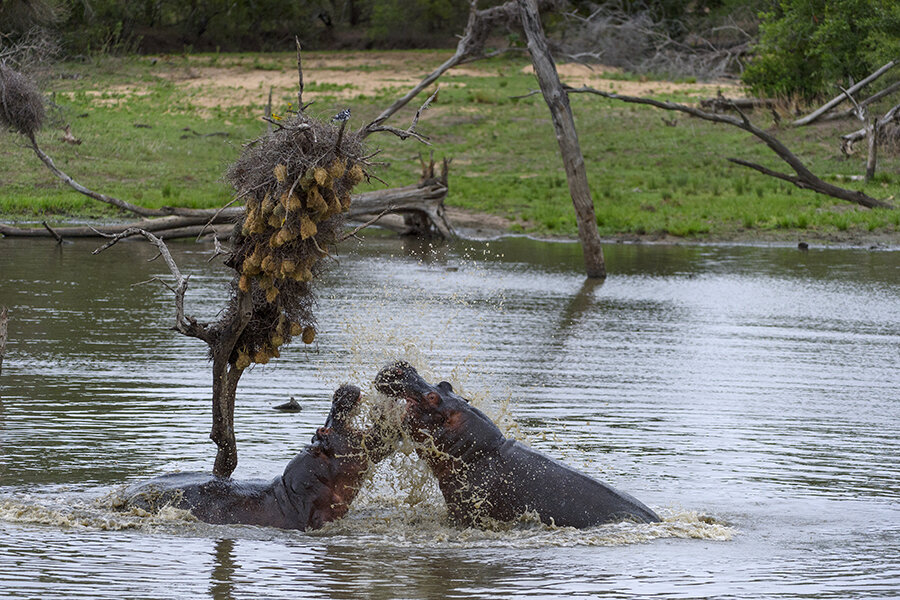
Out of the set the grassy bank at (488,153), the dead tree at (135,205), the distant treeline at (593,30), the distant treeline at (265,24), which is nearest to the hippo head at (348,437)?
the dead tree at (135,205)

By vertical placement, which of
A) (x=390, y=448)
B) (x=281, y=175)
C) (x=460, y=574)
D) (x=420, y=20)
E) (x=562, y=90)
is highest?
(x=420, y=20)

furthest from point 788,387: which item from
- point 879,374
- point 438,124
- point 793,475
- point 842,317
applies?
point 438,124

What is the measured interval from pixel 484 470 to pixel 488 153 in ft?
87.5

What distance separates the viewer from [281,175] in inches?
297

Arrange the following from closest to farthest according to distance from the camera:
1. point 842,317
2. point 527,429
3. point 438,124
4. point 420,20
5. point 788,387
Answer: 1. point 527,429
2. point 788,387
3. point 842,317
4. point 438,124
5. point 420,20

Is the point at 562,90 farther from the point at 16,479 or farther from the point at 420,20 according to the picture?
the point at 420,20

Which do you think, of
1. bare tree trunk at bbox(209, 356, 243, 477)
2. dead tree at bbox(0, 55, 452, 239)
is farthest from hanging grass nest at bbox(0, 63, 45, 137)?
bare tree trunk at bbox(209, 356, 243, 477)

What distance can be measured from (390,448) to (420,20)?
55272 millimetres

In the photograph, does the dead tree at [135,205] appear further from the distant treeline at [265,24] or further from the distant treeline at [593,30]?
the distant treeline at [265,24]

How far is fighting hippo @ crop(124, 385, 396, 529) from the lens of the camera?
8031 mm

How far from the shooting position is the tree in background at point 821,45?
34250 millimetres

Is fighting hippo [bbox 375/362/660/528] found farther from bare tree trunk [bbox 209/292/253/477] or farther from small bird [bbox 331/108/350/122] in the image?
small bird [bbox 331/108/350/122]

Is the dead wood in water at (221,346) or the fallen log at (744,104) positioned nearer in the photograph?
the dead wood in water at (221,346)

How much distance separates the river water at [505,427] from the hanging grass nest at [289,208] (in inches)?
39.3
